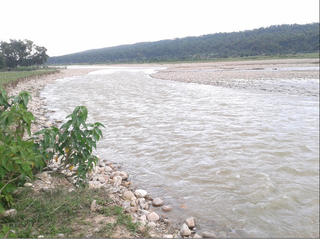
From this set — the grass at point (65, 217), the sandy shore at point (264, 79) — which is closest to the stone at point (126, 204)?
the grass at point (65, 217)

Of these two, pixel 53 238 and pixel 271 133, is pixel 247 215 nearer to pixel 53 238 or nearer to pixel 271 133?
pixel 53 238

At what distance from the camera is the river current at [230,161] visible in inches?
127

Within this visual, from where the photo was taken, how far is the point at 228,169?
4582 millimetres

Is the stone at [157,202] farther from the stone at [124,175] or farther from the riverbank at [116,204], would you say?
the stone at [124,175]

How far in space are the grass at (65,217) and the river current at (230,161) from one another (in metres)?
0.85

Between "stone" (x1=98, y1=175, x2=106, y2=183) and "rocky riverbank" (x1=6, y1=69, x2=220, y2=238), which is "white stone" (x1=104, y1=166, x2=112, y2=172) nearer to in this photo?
"rocky riverbank" (x1=6, y1=69, x2=220, y2=238)

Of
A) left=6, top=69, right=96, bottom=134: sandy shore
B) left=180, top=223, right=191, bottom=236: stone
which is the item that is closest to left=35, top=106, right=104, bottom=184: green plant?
left=180, top=223, right=191, bottom=236: stone

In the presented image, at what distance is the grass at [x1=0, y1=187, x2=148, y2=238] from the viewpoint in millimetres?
2482

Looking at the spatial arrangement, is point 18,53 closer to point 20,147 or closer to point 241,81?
point 241,81

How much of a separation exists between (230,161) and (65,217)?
11.0 feet

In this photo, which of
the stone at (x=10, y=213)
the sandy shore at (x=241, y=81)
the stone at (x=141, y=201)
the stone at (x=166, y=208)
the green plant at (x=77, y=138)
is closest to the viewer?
the stone at (x=10, y=213)

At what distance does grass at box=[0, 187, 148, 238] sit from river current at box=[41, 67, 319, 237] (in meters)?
0.85

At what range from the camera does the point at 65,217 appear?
2.71 meters

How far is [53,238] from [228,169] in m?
3.24
